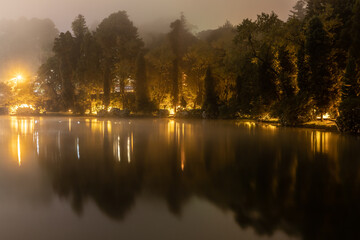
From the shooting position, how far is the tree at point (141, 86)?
35.9 metres

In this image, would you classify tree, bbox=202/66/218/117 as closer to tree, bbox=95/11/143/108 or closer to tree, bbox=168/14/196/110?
tree, bbox=168/14/196/110

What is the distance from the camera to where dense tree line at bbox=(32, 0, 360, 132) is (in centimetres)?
1784

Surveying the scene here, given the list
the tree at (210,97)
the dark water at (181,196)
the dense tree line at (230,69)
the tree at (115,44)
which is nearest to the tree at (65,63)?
the dense tree line at (230,69)

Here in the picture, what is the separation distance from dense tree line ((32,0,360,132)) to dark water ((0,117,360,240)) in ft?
31.9

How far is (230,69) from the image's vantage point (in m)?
31.4

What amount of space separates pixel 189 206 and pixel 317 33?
641 inches

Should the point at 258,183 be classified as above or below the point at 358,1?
below

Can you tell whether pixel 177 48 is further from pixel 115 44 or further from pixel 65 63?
pixel 65 63

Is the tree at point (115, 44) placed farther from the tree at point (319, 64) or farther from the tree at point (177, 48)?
the tree at point (319, 64)

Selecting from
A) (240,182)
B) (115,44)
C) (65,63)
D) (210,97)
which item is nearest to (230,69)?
(210,97)

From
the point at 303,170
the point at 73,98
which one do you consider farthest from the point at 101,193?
the point at 73,98

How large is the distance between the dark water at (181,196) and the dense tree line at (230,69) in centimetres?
971

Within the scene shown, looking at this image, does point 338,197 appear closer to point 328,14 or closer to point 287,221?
point 287,221

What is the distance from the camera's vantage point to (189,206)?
448 centimetres
